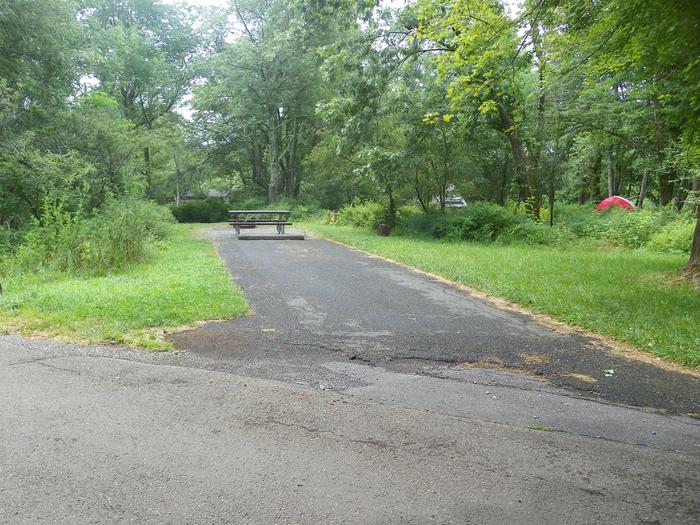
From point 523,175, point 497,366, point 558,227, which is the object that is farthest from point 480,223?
point 497,366

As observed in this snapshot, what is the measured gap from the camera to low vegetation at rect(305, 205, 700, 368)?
6.02 metres

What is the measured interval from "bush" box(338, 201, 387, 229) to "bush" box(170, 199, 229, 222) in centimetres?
1257

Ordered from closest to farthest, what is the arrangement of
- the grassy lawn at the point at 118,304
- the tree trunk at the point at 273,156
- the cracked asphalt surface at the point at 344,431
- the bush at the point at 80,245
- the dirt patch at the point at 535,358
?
the cracked asphalt surface at the point at 344,431
the dirt patch at the point at 535,358
the grassy lawn at the point at 118,304
the bush at the point at 80,245
the tree trunk at the point at 273,156

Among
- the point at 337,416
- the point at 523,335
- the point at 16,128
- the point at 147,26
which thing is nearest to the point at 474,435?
the point at 337,416

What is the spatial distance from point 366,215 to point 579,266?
13453mm

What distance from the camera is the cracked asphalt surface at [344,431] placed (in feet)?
8.20

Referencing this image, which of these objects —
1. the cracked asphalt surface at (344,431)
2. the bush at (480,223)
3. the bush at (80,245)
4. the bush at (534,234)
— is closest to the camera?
the cracked asphalt surface at (344,431)

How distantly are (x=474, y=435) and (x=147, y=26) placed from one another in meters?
44.7

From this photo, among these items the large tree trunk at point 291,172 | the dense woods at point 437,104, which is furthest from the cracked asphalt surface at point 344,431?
the large tree trunk at point 291,172

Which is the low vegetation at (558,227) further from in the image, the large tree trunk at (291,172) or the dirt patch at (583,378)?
the large tree trunk at (291,172)

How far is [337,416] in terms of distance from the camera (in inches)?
138

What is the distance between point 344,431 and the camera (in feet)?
10.8

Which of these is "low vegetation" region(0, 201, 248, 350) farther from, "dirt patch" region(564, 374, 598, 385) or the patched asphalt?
"dirt patch" region(564, 374, 598, 385)

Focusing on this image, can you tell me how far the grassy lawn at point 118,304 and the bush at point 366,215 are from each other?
12.6 meters
